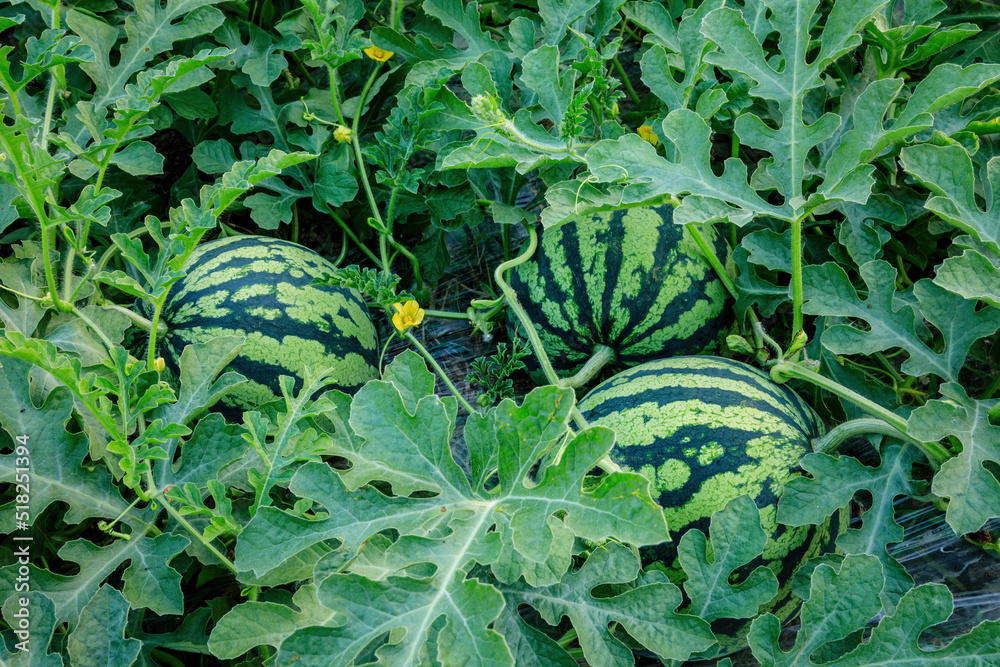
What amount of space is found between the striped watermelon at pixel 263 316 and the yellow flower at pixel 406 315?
0.67 ft

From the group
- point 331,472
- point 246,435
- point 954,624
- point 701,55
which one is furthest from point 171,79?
point 954,624

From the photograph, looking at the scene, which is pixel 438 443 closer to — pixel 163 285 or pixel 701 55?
pixel 163 285

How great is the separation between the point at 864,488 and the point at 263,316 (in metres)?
1.54

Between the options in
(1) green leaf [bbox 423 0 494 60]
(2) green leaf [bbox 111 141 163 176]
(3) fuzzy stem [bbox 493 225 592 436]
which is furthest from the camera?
(1) green leaf [bbox 423 0 494 60]

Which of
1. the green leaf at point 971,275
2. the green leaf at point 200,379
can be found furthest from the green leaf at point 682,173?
the green leaf at point 200,379

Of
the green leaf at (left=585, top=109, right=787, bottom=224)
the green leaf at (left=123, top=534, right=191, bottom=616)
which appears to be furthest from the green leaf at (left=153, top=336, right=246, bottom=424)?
the green leaf at (left=585, top=109, right=787, bottom=224)

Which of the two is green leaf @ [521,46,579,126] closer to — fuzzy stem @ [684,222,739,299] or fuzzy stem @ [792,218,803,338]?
fuzzy stem @ [684,222,739,299]

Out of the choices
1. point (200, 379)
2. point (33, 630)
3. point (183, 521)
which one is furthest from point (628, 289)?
point (33, 630)

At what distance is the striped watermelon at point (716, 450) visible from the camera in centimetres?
155

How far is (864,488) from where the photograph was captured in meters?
1.59

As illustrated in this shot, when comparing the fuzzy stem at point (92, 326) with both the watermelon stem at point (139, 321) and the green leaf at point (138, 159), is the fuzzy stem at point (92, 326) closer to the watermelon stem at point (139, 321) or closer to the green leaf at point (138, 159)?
the watermelon stem at point (139, 321)

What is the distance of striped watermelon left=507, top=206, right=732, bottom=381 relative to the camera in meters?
1.84

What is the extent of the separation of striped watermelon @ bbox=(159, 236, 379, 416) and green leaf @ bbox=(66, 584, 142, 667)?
Answer: 55 cm

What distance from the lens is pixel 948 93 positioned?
1.47m
